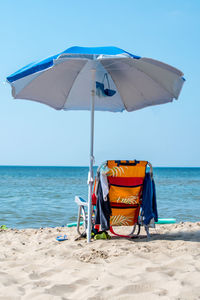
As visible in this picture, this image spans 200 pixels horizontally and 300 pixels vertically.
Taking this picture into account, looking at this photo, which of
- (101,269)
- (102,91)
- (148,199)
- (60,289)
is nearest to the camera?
(60,289)

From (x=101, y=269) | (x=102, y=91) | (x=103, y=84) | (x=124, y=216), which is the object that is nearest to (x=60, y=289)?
(x=101, y=269)

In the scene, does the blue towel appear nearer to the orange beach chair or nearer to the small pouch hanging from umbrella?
the orange beach chair

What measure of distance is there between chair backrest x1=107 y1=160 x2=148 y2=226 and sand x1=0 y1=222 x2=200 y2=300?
0.33m

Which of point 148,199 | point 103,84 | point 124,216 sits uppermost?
point 103,84

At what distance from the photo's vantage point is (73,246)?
3893 mm

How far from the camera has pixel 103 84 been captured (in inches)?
189

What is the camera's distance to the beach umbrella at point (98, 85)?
434 centimetres

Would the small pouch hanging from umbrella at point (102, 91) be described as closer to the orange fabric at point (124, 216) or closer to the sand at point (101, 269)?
the orange fabric at point (124, 216)

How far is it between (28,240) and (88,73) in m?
2.46

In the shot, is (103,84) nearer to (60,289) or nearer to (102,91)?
(102,91)

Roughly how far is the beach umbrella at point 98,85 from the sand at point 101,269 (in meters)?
0.66

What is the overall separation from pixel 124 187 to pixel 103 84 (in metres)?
1.48

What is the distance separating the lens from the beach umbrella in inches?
171

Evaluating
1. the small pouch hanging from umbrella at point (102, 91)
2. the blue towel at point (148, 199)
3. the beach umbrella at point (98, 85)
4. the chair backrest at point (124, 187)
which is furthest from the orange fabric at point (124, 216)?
the small pouch hanging from umbrella at point (102, 91)
